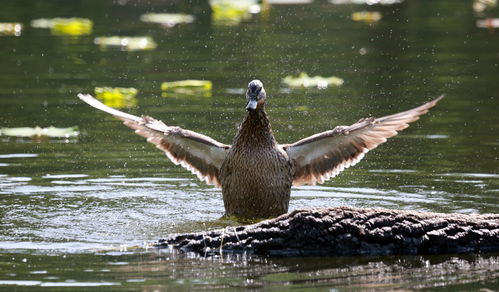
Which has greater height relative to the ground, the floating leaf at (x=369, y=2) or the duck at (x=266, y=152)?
the floating leaf at (x=369, y=2)

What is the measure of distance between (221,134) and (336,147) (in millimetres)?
3119

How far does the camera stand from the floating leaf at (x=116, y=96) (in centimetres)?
Answer: 1455

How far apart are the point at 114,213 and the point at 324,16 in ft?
50.1

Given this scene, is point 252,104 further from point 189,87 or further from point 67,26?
point 67,26

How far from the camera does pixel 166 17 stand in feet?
76.5

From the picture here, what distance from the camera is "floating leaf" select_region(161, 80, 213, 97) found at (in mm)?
15594

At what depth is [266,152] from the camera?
9562 mm

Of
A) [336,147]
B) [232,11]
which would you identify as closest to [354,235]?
[336,147]

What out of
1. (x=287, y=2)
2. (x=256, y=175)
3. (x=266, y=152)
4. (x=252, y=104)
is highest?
(x=287, y=2)

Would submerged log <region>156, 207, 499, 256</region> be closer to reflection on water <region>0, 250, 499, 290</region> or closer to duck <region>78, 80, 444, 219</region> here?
reflection on water <region>0, 250, 499, 290</region>

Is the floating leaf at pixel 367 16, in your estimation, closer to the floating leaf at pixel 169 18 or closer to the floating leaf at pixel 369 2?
the floating leaf at pixel 369 2

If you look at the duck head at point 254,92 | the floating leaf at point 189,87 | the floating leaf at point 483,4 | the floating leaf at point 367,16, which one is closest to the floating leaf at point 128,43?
the floating leaf at point 189,87

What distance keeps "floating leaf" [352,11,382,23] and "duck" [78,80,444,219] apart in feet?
44.4

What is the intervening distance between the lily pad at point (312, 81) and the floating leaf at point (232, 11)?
7.32 meters
